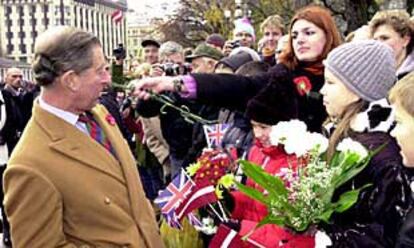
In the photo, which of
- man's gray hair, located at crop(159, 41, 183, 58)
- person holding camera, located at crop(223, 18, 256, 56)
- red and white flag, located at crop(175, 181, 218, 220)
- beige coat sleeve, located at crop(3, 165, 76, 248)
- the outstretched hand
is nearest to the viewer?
beige coat sleeve, located at crop(3, 165, 76, 248)

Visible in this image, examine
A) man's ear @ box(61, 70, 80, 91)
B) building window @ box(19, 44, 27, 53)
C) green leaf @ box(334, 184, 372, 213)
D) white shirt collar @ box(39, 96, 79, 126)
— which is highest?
man's ear @ box(61, 70, 80, 91)

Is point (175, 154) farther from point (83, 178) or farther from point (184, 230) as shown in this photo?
point (83, 178)

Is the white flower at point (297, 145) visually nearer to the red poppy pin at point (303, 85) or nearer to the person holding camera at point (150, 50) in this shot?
the red poppy pin at point (303, 85)

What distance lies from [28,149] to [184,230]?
1057 millimetres

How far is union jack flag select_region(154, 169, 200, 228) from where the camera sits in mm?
3551

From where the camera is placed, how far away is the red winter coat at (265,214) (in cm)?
283

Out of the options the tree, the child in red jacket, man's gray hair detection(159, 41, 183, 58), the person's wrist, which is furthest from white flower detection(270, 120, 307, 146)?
the tree

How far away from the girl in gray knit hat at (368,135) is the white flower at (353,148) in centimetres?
15

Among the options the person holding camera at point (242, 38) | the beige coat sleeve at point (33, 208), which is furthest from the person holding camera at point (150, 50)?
the beige coat sleeve at point (33, 208)

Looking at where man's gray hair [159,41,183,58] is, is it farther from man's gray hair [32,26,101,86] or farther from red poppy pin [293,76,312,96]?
man's gray hair [32,26,101,86]

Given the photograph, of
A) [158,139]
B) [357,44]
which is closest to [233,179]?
[357,44]

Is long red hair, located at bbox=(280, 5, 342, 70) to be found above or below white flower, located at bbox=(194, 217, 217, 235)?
above

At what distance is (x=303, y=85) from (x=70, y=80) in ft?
4.23

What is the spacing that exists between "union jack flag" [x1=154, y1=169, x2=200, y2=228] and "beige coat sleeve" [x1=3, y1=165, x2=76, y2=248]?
74 cm
